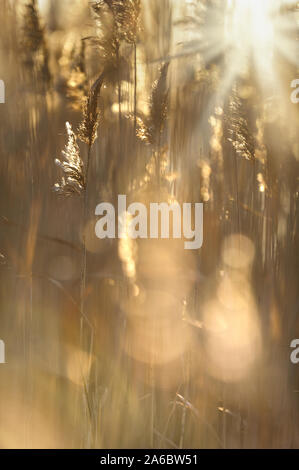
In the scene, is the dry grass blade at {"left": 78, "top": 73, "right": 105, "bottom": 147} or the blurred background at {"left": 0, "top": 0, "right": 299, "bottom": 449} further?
the blurred background at {"left": 0, "top": 0, "right": 299, "bottom": 449}

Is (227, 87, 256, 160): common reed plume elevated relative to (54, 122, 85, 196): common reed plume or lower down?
elevated

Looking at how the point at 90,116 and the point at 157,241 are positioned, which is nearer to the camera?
the point at 90,116

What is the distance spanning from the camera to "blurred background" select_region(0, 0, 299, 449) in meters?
1.14

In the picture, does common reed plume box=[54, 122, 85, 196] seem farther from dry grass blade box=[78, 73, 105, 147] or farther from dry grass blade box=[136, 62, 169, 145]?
dry grass blade box=[136, 62, 169, 145]

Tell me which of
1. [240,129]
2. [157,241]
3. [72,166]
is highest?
[240,129]

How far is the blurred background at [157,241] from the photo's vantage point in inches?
44.7

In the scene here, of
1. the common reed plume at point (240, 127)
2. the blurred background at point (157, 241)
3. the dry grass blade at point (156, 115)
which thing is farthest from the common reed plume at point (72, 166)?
the common reed plume at point (240, 127)

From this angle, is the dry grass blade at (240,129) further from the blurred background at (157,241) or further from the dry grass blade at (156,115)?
the dry grass blade at (156,115)

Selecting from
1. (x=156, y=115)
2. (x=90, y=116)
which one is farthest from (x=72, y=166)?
(x=156, y=115)

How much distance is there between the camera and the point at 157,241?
1148 mm

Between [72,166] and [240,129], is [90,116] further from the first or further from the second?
[240,129]

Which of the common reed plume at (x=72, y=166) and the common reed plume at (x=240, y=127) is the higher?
the common reed plume at (x=240, y=127)

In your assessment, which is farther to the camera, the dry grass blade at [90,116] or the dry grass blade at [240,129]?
the dry grass blade at [240,129]

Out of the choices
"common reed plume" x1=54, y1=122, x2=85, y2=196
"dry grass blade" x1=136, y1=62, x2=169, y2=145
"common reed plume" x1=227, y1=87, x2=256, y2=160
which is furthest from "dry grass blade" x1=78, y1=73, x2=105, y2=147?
"common reed plume" x1=227, y1=87, x2=256, y2=160
